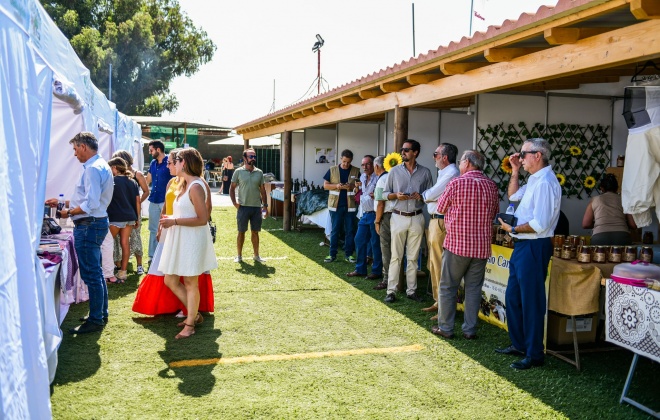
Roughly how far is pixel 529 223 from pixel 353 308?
8.10 feet

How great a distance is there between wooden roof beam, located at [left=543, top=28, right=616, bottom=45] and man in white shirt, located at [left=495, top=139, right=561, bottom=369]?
0.76 metres

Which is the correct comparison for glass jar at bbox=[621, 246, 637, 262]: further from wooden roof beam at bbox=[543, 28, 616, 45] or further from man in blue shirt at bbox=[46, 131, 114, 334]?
man in blue shirt at bbox=[46, 131, 114, 334]

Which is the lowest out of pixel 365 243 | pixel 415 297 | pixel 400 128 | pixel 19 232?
pixel 415 297

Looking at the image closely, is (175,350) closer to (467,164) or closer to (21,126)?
(21,126)

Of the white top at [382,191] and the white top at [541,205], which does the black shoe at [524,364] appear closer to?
the white top at [541,205]

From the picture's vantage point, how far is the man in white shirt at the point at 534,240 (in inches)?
169

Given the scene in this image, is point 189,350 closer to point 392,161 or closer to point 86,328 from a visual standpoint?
point 86,328

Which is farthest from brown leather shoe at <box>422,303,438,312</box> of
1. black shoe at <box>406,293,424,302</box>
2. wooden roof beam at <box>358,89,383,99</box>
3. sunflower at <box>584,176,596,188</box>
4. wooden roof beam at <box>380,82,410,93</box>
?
wooden roof beam at <box>358,89,383,99</box>

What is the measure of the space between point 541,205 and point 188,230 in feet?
9.26

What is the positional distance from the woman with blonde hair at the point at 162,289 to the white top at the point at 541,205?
2.68m

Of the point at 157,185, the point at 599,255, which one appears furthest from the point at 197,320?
the point at 599,255

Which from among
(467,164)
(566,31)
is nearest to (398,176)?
(467,164)

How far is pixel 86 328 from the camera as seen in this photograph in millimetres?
5121

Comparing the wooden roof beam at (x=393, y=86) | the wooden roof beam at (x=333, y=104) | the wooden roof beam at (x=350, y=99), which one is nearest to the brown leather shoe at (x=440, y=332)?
the wooden roof beam at (x=393, y=86)
